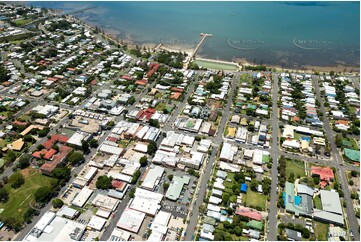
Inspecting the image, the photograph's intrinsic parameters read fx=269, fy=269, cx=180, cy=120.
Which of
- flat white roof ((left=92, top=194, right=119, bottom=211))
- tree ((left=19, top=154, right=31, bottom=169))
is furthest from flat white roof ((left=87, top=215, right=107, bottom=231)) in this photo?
tree ((left=19, top=154, right=31, bottom=169))

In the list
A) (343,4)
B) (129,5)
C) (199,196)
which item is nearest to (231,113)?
(199,196)

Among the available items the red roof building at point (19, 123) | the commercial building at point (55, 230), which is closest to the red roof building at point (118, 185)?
the commercial building at point (55, 230)

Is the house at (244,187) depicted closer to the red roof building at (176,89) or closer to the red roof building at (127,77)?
the red roof building at (176,89)

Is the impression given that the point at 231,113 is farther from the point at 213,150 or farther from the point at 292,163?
the point at 292,163

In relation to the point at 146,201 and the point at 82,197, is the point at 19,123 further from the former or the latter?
the point at 146,201

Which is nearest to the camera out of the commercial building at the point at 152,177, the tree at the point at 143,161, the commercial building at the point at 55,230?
the commercial building at the point at 55,230

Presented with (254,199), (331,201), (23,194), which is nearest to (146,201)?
(254,199)
